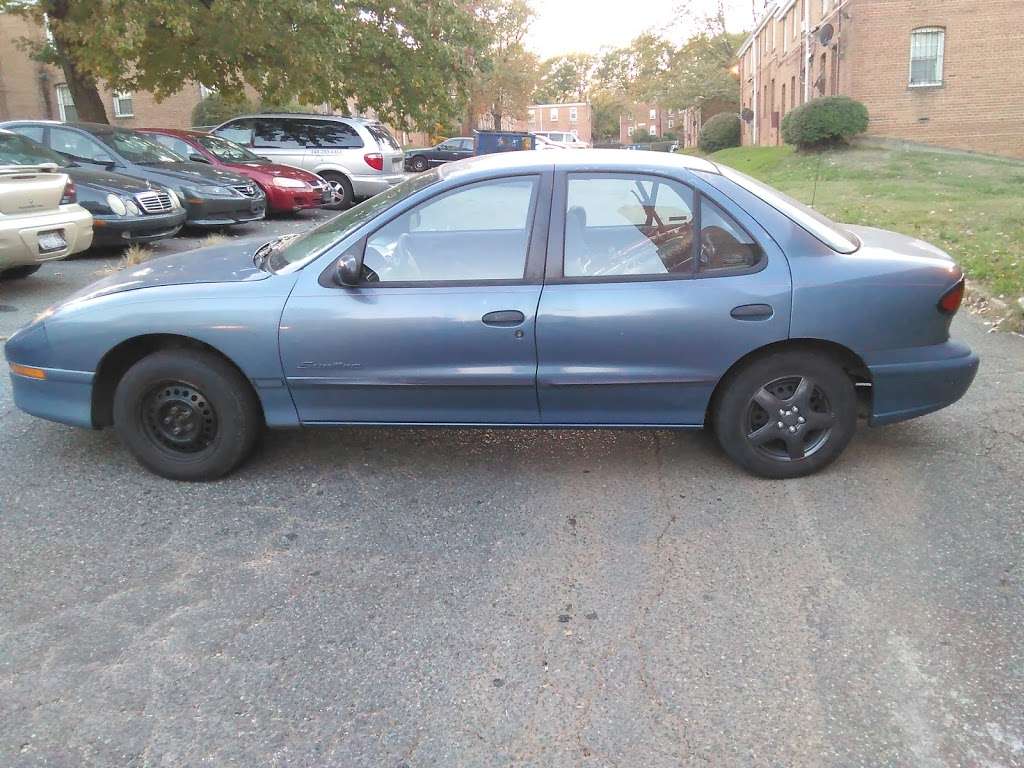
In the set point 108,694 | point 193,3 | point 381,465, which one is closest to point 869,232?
point 381,465

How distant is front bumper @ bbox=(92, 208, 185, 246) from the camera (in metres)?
10.2

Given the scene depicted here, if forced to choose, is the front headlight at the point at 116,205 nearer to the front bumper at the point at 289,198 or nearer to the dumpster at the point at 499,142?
the front bumper at the point at 289,198

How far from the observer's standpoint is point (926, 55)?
80.4ft

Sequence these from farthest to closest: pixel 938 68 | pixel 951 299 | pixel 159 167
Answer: pixel 938 68 < pixel 159 167 < pixel 951 299

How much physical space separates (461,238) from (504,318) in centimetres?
53

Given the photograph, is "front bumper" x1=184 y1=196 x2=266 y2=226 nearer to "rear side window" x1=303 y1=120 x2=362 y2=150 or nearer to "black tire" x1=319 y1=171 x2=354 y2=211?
"black tire" x1=319 y1=171 x2=354 y2=211

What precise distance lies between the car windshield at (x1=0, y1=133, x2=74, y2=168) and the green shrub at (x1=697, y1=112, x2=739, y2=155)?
127ft

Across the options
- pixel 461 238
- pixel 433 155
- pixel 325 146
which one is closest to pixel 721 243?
pixel 461 238

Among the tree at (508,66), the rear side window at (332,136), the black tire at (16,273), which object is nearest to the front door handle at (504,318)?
the black tire at (16,273)

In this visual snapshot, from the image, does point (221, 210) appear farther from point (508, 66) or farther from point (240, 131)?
point (508, 66)

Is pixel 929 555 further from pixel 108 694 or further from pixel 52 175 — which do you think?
pixel 52 175

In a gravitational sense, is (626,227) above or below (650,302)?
above

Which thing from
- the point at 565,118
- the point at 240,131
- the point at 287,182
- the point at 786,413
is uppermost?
the point at 565,118

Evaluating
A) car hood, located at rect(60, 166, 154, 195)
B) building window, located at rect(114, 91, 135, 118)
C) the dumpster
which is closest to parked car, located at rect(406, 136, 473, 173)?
the dumpster
